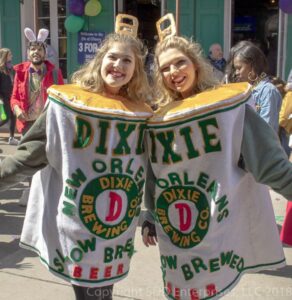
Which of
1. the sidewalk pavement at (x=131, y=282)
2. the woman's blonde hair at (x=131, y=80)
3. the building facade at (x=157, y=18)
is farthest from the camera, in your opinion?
the building facade at (x=157, y=18)

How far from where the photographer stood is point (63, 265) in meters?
2.19

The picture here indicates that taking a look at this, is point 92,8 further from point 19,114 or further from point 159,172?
point 159,172

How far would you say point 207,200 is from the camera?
6.80 feet

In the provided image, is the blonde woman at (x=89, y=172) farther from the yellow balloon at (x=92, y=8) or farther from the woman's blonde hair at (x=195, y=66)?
the yellow balloon at (x=92, y=8)

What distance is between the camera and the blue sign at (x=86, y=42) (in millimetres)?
9117

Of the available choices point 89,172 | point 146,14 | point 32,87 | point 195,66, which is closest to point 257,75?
point 195,66

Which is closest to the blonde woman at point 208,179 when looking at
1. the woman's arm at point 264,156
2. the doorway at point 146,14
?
the woman's arm at point 264,156

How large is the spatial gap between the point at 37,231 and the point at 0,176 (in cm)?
30

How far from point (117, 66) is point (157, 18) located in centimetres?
772

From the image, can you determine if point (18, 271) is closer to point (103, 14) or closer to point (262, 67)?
point (262, 67)

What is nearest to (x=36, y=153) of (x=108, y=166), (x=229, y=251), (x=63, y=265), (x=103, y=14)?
(x=108, y=166)

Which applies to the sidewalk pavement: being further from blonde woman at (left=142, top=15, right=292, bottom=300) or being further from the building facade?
the building facade

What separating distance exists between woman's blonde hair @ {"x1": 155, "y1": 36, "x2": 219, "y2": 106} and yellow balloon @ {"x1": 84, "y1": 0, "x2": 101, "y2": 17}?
718 centimetres

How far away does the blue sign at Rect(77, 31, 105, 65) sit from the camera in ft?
29.9
